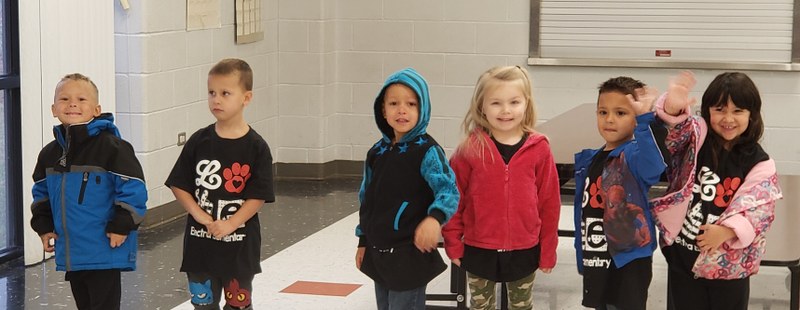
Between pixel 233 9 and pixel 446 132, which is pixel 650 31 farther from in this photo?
pixel 233 9

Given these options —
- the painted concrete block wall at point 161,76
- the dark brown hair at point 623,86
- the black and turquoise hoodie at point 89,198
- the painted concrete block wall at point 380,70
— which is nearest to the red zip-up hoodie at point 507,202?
the dark brown hair at point 623,86

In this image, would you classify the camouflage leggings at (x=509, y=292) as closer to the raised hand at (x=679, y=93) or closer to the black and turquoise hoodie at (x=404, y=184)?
the black and turquoise hoodie at (x=404, y=184)

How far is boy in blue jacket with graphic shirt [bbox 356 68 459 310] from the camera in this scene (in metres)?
3.50

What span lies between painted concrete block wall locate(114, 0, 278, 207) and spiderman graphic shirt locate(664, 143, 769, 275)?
11.9 ft

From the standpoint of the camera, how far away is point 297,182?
810 cm

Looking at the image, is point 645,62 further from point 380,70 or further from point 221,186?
point 221,186

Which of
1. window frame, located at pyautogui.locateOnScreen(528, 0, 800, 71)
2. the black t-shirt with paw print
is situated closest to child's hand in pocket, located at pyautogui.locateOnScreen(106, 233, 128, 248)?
the black t-shirt with paw print

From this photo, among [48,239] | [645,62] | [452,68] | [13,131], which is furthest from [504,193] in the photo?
[452,68]

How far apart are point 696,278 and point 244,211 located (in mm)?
1356

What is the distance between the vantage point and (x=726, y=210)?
11.4 ft

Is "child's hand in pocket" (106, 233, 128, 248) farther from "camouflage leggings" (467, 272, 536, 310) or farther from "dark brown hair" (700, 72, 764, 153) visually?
"dark brown hair" (700, 72, 764, 153)

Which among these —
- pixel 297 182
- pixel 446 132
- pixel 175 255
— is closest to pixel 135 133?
pixel 175 255

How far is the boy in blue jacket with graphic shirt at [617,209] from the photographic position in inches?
135

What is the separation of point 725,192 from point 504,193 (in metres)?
0.63
